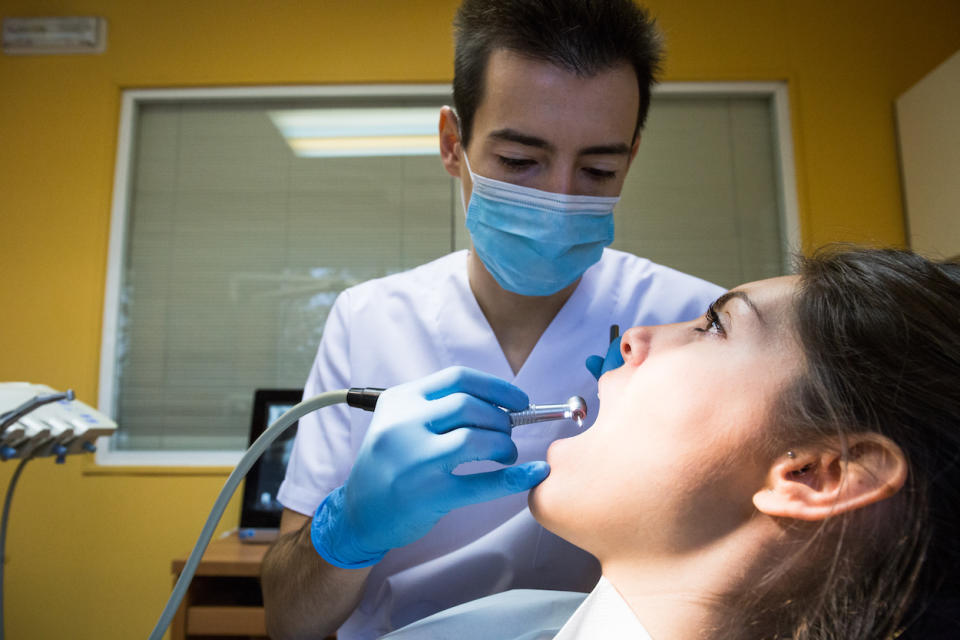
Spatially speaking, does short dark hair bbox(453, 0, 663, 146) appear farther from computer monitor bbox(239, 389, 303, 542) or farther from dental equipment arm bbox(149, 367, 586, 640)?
computer monitor bbox(239, 389, 303, 542)

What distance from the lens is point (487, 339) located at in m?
1.21

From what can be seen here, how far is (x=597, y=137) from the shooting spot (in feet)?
3.31

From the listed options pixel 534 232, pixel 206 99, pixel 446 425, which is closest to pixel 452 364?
pixel 534 232

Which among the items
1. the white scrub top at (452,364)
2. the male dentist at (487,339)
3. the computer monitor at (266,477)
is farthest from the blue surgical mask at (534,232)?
the computer monitor at (266,477)

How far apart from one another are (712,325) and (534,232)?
0.37m

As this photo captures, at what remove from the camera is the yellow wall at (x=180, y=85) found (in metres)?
2.59

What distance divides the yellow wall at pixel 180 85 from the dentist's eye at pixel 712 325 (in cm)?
210

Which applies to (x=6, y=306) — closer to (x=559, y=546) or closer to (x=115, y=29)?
(x=115, y=29)

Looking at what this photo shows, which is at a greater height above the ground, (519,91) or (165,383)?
(519,91)

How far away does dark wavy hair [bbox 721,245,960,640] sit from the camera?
2.10ft

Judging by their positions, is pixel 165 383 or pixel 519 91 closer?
pixel 519 91

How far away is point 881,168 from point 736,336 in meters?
2.49

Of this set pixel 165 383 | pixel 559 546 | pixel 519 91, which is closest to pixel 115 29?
pixel 165 383

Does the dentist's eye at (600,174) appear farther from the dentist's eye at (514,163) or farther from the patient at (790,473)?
the patient at (790,473)
